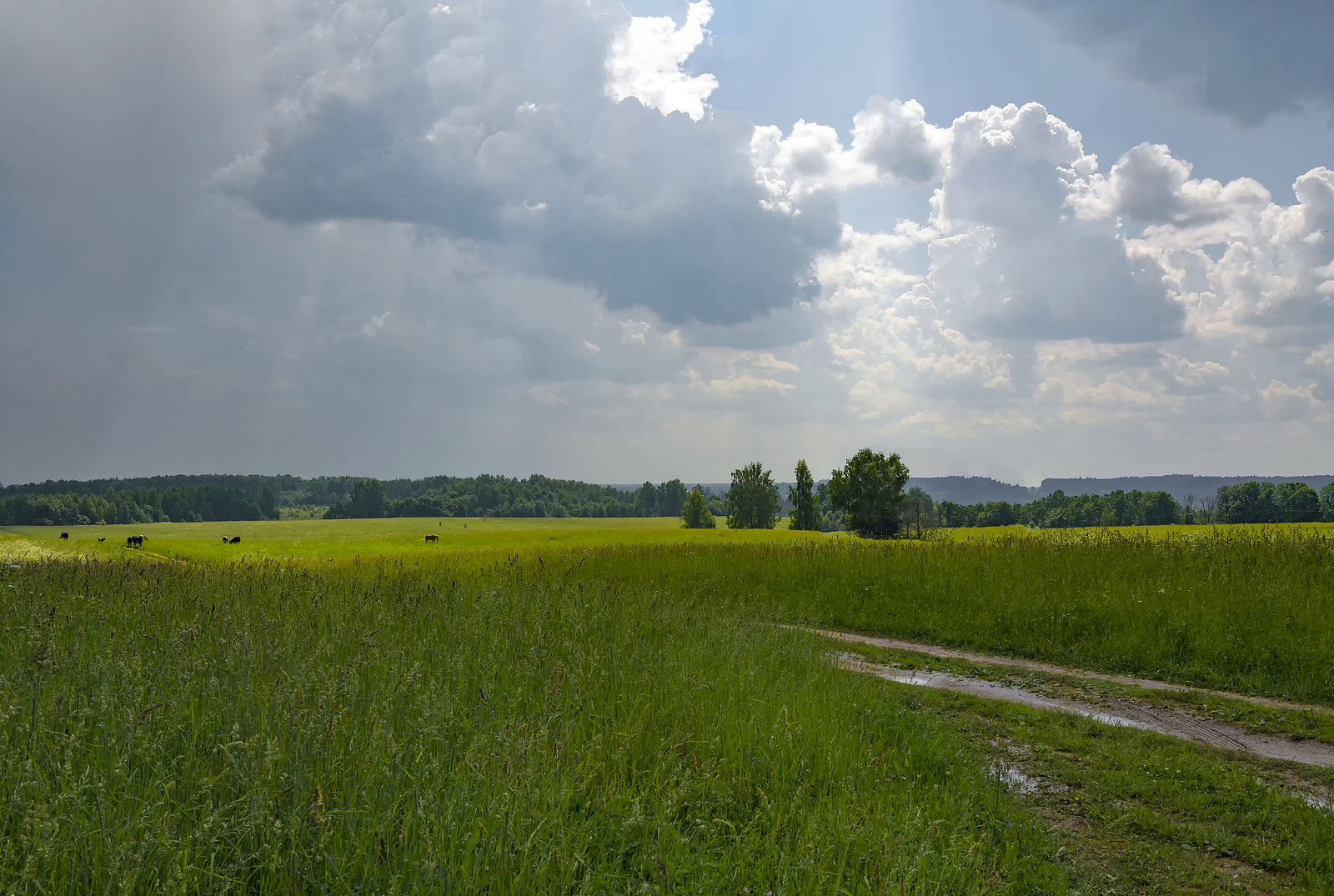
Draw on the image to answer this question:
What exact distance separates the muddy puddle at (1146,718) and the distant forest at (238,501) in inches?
4438

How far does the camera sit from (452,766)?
14.2ft

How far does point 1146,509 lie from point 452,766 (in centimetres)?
14521

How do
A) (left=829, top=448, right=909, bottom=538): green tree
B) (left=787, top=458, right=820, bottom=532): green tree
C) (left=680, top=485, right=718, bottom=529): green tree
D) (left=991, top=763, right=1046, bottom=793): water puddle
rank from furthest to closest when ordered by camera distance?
(left=680, top=485, right=718, bottom=529): green tree < (left=787, top=458, right=820, bottom=532): green tree < (left=829, top=448, right=909, bottom=538): green tree < (left=991, top=763, right=1046, bottom=793): water puddle

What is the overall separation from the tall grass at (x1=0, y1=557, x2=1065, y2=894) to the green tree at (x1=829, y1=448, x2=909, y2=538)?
80.0 m

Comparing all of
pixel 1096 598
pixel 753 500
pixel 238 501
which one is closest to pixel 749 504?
pixel 753 500

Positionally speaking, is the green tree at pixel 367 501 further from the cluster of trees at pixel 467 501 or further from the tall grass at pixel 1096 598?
the tall grass at pixel 1096 598

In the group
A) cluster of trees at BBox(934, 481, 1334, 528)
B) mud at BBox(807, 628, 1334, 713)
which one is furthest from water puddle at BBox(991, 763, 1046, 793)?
cluster of trees at BBox(934, 481, 1334, 528)

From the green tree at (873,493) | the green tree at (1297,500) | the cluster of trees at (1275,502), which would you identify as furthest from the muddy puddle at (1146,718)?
the green tree at (1297,500)

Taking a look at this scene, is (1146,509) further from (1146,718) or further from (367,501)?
(367,501)

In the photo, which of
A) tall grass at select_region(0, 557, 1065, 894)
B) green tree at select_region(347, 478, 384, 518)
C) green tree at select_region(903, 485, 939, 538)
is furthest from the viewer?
green tree at select_region(347, 478, 384, 518)

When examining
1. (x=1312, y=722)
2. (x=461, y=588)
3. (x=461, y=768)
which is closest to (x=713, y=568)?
(x=461, y=588)

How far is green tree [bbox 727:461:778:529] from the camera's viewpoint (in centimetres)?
12912

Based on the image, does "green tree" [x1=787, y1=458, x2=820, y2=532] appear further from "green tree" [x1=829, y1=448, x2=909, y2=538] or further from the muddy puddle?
the muddy puddle

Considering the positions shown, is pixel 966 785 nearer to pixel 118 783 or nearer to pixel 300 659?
pixel 300 659
